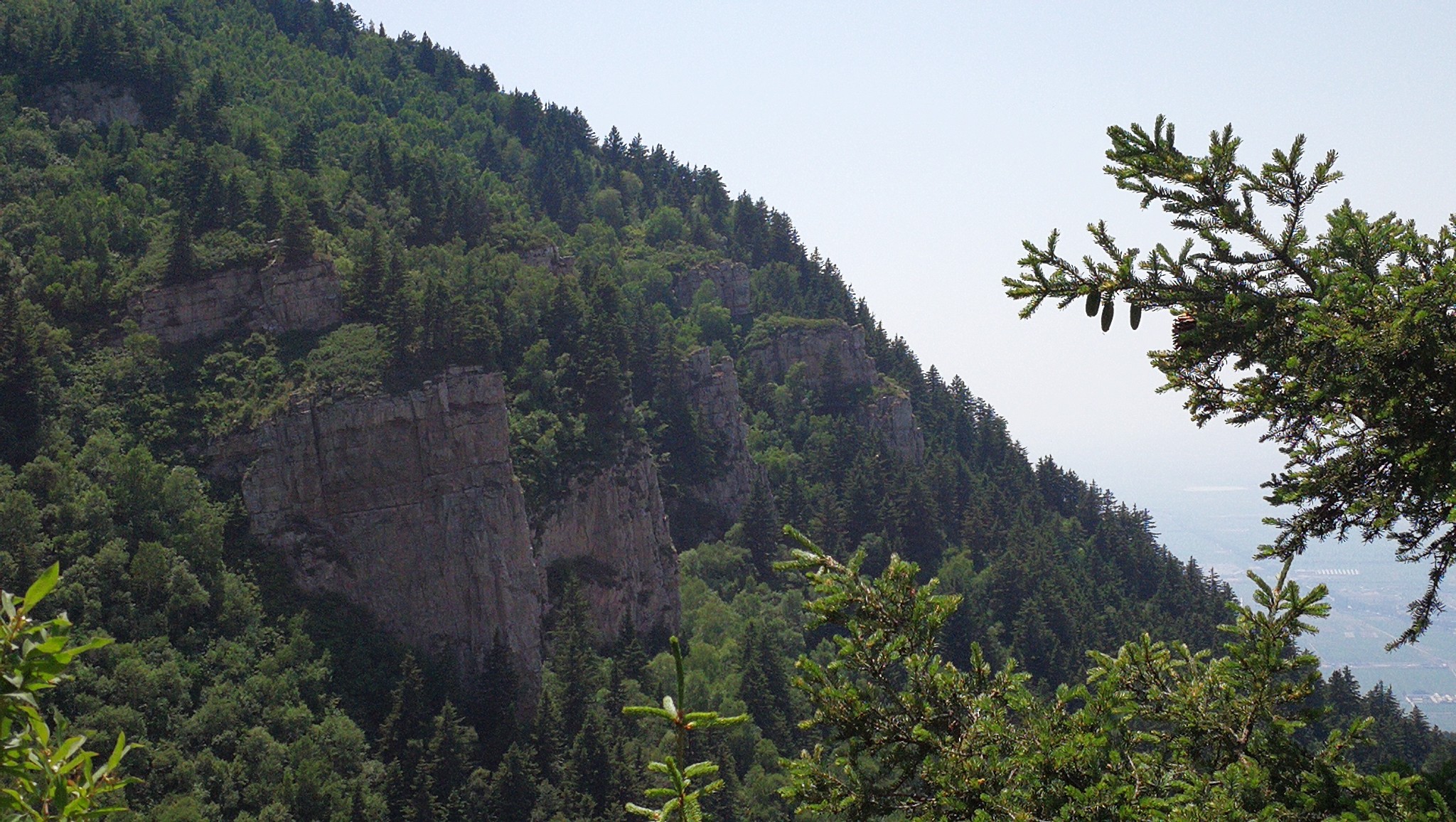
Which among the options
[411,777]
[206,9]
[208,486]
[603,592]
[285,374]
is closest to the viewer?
[411,777]

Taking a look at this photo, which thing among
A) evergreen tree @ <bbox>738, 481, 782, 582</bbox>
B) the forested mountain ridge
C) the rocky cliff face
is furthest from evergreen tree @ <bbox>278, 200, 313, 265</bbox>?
the rocky cliff face

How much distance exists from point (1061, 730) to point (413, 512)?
56873 mm

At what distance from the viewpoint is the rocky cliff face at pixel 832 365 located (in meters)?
118

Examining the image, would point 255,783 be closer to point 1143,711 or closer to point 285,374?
point 285,374

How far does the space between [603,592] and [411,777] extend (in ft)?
75.5

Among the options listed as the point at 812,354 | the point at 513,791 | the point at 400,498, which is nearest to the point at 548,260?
the point at 812,354

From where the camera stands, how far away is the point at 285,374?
6284 centimetres

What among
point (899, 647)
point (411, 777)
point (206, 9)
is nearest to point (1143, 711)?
point (899, 647)

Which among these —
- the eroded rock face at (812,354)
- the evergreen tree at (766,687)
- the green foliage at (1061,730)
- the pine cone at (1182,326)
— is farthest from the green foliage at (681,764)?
the eroded rock face at (812,354)

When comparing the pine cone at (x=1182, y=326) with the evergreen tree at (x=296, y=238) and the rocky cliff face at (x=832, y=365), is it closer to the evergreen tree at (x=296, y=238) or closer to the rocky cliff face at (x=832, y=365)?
the evergreen tree at (x=296, y=238)

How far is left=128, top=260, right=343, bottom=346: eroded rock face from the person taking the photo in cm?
6328

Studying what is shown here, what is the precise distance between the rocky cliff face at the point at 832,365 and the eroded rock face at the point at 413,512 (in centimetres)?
5605

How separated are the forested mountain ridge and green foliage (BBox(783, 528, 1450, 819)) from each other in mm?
41396

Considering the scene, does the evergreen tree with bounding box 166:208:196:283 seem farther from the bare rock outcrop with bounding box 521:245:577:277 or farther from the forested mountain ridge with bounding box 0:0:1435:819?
the bare rock outcrop with bounding box 521:245:577:277
